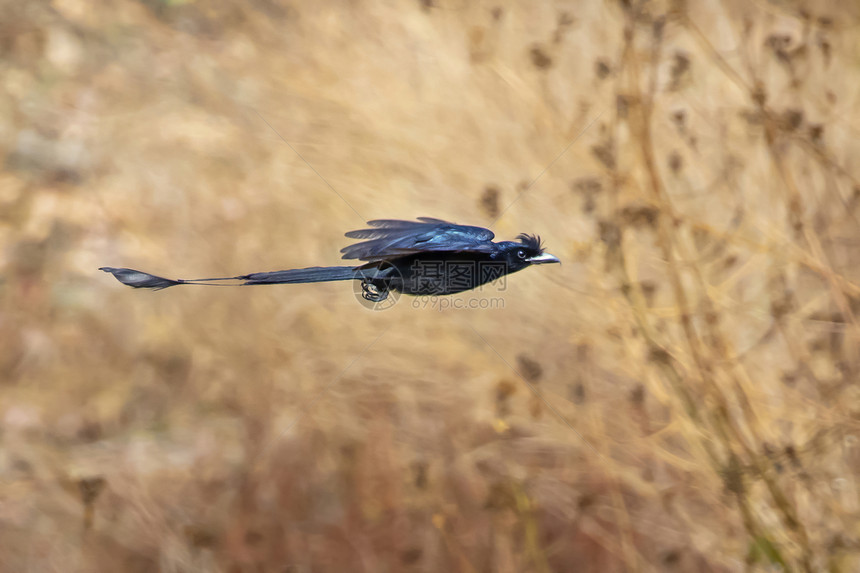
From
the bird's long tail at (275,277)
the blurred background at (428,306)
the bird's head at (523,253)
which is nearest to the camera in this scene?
the bird's long tail at (275,277)

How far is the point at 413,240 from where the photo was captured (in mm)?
1020

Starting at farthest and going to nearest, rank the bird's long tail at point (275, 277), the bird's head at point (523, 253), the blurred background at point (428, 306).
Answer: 1. the blurred background at point (428, 306)
2. the bird's head at point (523, 253)
3. the bird's long tail at point (275, 277)

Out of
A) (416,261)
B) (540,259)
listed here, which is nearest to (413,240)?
(416,261)

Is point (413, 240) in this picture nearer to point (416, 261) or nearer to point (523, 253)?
point (416, 261)

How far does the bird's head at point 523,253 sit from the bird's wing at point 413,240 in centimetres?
5

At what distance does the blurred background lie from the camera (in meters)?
1.39

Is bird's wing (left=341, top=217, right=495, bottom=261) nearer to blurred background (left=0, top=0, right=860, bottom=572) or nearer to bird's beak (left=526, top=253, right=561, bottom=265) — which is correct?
bird's beak (left=526, top=253, right=561, bottom=265)

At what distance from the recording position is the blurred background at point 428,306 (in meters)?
1.39

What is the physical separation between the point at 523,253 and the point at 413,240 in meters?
0.25

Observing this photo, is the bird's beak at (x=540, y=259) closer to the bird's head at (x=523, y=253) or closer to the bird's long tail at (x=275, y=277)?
the bird's head at (x=523, y=253)

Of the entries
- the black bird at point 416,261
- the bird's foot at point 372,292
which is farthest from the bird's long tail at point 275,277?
the bird's foot at point 372,292

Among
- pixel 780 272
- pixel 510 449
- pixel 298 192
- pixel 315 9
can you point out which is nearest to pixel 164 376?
pixel 298 192

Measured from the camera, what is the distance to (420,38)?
1529 mm

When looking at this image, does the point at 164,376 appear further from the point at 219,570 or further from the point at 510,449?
the point at 510,449
